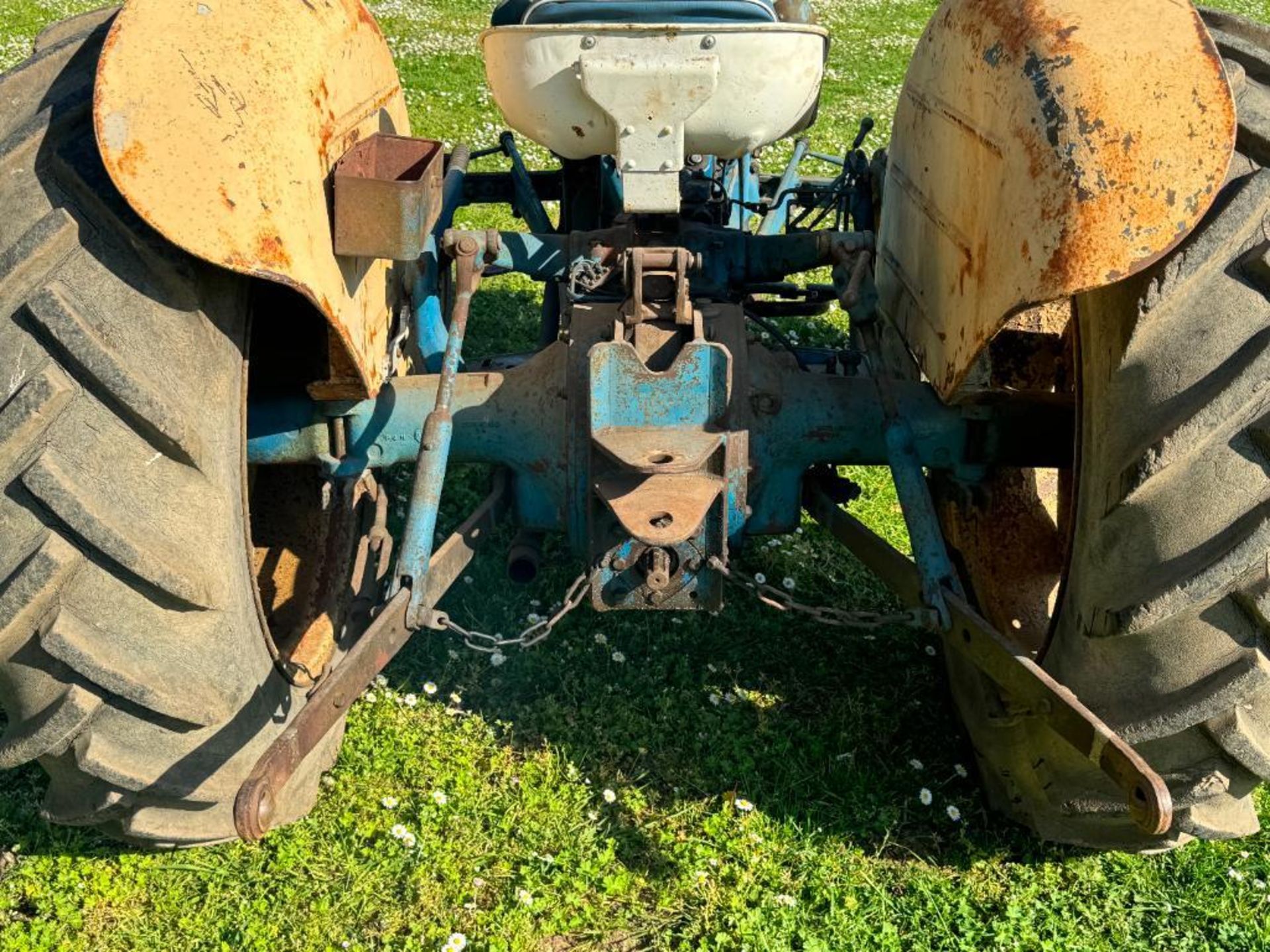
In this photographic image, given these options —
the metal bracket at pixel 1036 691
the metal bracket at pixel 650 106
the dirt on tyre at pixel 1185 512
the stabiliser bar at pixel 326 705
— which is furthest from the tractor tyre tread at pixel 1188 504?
the stabiliser bar at pixel 326 705

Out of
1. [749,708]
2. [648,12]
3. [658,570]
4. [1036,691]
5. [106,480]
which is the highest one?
[648,12]

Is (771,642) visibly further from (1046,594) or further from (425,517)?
(425,517)

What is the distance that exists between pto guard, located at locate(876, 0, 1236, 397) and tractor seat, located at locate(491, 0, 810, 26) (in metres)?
0.57

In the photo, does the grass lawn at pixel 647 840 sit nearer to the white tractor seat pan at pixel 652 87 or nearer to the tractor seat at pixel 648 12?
the white tractor seat pan at pixel 652 87

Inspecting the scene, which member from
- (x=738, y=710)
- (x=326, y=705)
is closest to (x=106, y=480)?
(x=326, y=705)

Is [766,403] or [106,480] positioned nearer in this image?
[106,480]

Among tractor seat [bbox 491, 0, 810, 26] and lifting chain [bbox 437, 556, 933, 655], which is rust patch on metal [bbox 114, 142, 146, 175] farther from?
tractor seat [bbox 491, 0, 810, 26]

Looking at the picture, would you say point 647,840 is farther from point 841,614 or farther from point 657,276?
point 657,276

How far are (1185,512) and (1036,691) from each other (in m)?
0.37

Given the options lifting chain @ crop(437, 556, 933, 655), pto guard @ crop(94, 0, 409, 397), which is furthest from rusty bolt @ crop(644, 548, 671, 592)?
pto guard @ crop(94, 0, 409, 397)

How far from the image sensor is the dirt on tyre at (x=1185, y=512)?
192 centimetres

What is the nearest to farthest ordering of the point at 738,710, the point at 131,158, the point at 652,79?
the point at 131,158 → the point at 652,79 → the point at 738,710

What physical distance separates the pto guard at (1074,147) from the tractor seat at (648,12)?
57cm

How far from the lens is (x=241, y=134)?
2035 mm
